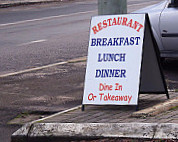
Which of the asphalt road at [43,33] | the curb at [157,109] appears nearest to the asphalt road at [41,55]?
the asphalt road at [43,33]

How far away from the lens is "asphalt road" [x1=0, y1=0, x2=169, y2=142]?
357 inches

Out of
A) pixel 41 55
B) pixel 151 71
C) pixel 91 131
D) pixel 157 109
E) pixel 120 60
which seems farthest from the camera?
pixel 41 55

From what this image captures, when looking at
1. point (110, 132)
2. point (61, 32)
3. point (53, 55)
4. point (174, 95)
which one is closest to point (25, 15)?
point (61, 32)

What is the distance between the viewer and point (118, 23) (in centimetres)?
796

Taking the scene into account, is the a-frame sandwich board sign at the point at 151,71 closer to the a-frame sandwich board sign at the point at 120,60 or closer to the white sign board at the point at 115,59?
the a-frame sandwich board sign at the point at 120,60

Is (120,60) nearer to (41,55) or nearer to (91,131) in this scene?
(91,131)

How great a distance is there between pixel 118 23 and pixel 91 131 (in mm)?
1684

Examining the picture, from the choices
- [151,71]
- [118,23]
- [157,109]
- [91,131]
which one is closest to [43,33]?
[151,71]

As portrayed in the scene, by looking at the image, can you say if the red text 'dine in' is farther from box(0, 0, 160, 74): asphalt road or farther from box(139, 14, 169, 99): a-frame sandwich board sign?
box(0, 0, 160, 74): asphalt road

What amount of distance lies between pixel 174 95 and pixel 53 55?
5.65 meters

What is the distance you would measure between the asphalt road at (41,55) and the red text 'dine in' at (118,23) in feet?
4.14

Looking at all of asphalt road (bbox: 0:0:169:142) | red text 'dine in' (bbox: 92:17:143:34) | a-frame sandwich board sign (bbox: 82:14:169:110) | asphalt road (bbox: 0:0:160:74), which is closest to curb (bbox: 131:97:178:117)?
a-frame sandwich board sign (bbox: 82:14:169:110)

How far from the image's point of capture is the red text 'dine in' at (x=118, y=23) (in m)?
7.87

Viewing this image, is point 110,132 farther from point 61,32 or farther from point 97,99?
point 61,32
